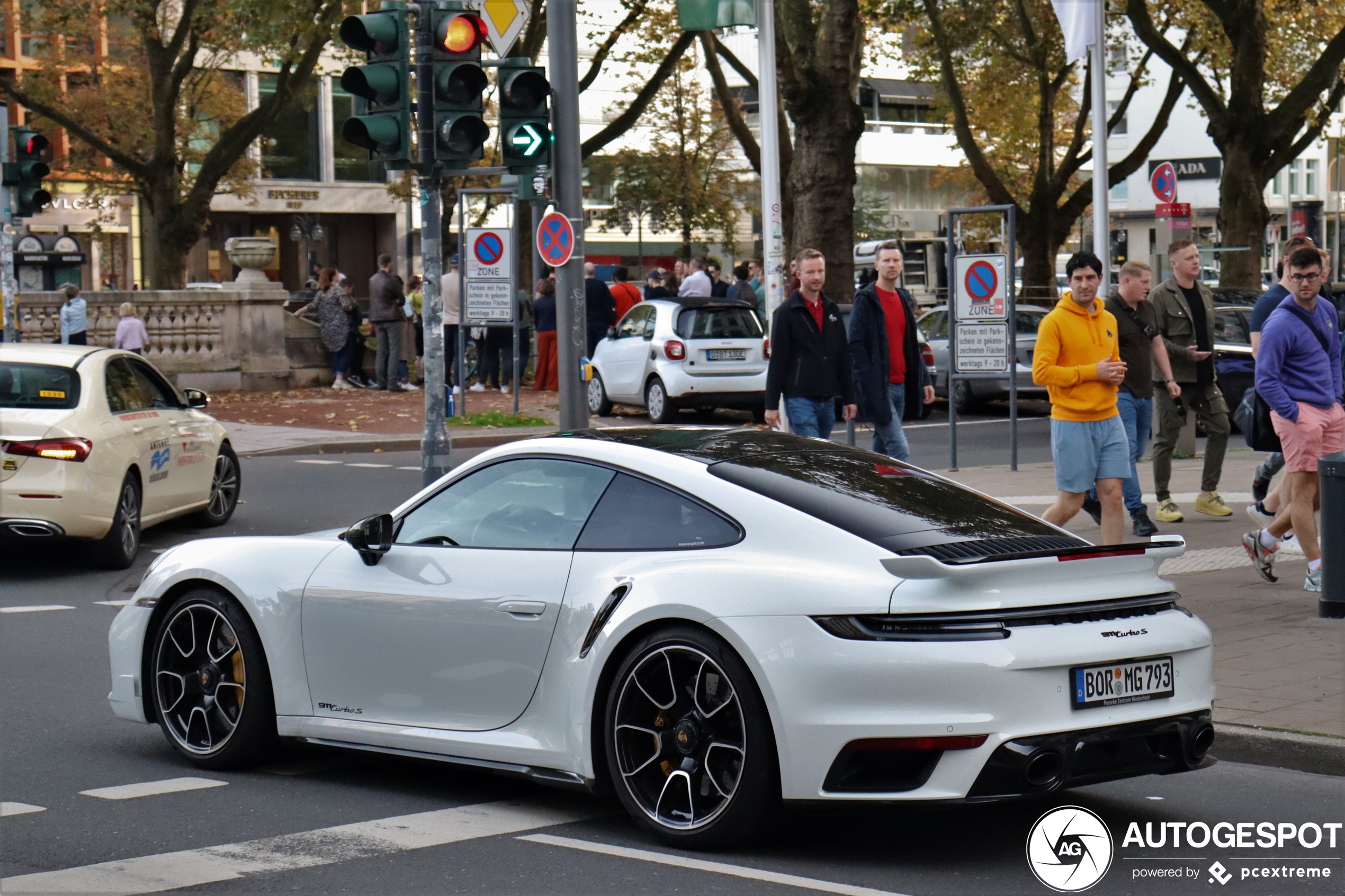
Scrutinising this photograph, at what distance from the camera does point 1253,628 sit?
8.67m

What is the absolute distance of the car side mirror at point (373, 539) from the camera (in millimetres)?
6164

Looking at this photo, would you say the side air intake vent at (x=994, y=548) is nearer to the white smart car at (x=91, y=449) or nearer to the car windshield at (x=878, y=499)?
the car windshield at (x=878, y=499)

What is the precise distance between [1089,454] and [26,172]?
14195 millimetres

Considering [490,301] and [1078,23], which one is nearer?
[1078,23]

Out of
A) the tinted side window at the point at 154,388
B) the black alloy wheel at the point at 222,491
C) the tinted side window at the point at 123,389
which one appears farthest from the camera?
the black alloy wheel at the point at 222,491

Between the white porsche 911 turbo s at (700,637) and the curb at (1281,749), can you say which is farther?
the curb at (1281,749)

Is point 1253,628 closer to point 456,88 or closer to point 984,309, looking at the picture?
point 456,88

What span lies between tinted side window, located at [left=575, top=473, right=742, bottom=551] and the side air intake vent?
24.0 inches

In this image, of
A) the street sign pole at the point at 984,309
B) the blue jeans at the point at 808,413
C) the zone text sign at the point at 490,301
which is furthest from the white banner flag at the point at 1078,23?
the blue jeans at the point at 808,413

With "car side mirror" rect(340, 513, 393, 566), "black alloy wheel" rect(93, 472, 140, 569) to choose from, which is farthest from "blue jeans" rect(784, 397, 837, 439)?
"car side mirror" rect(340, 513, 393, 566)

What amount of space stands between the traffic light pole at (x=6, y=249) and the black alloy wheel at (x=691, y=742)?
618 inches

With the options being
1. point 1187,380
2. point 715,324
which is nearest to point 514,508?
point 1187,380

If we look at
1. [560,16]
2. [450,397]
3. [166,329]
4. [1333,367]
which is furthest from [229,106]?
[1333,367]

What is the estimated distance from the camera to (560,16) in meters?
11.8
